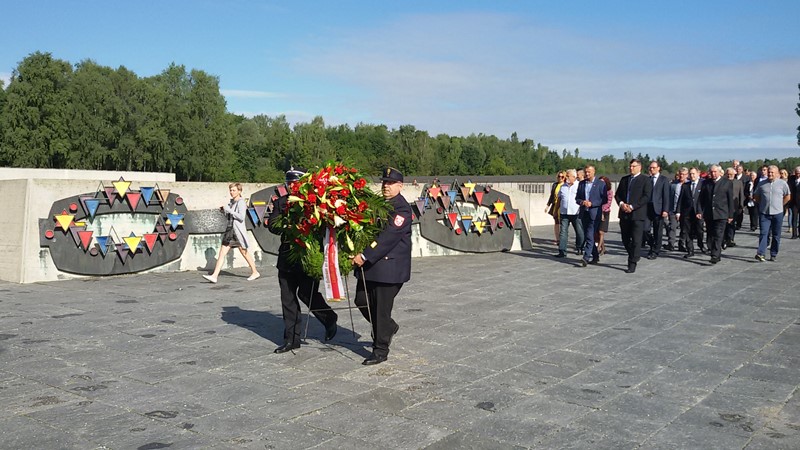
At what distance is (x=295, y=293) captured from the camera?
24.0 feet

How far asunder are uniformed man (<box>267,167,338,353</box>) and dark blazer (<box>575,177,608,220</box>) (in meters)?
7.74

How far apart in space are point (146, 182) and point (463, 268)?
6.06 m

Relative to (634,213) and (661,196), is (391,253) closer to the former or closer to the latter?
(634,213)

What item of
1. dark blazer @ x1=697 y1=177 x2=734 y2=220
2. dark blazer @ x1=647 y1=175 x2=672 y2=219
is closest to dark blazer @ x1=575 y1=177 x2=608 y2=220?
dark blazer @ x1=647 y1=175 x2=672 y2=219

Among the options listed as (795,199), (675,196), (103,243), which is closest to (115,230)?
(103,243)

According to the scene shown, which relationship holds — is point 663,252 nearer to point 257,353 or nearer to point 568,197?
point 568,197

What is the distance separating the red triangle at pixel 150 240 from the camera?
41.9ft

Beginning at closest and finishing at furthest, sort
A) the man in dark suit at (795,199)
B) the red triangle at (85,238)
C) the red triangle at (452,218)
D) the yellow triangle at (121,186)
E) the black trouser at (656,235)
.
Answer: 1. the red triangle at (85,238)
2. the yellow triangle at (121,186)
3. the black trouser at (656,235)
4. the red triangle at (452,218)
5. the man in dark suit at (795,199)

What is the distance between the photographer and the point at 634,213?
42.7 ft

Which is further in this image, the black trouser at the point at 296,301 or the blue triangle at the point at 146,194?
the blue triangle at the point at 146,194

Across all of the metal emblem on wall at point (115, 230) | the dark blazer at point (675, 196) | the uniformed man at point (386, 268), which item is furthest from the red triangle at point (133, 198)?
the dark blazer at point (675, 196)

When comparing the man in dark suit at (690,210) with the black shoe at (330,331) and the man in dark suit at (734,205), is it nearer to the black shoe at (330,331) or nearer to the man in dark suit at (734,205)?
the man in dark suit at (734,205)

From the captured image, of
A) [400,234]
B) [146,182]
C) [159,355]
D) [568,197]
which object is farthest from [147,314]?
[568,197]

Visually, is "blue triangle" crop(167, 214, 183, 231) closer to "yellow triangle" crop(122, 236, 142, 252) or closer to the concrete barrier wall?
the concrete barrier wall
